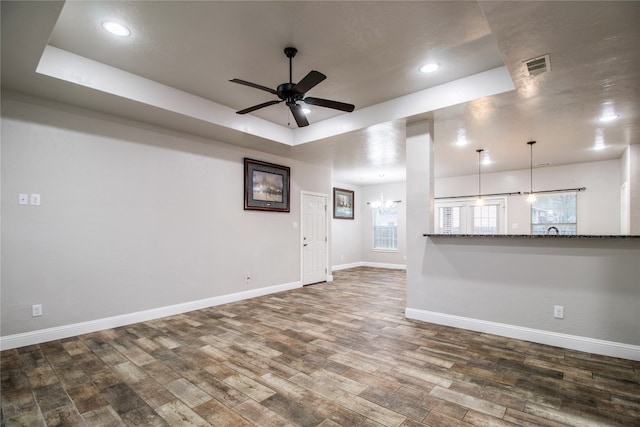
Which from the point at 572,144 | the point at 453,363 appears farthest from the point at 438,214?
the point at 453,363

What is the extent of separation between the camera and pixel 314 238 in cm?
673

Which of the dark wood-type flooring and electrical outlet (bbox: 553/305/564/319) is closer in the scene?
the dark wood-type flooring

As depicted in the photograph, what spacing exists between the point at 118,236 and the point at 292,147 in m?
2.96

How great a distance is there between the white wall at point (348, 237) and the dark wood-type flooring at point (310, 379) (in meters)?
Result: 5.10

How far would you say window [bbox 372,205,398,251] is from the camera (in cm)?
927

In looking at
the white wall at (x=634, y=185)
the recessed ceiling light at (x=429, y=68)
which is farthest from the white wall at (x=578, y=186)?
the recessed ceiling light at (x=429, y=68)

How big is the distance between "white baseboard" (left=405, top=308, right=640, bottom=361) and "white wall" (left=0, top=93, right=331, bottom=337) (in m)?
3.04

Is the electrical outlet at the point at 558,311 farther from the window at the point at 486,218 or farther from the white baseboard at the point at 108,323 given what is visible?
the window at the point at 486,218

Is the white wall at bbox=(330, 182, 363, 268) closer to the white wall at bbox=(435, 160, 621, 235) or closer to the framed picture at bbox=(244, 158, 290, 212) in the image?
the framed picture at bbox=(244, 158, 290, 212)

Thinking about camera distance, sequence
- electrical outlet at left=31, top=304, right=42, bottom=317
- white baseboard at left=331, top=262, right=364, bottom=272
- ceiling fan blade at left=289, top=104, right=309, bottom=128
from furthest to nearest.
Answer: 1. white baseboard at left=331, top=262, right=364, bottom=272
2. electrical outlet at left=31, top=304, right=42, bottom=317
3. ceiling fan blade at left=289, top=104, right=309, bottom=128

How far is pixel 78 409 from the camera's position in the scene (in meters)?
2.03

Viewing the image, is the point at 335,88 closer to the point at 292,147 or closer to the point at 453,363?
the point at 292,147

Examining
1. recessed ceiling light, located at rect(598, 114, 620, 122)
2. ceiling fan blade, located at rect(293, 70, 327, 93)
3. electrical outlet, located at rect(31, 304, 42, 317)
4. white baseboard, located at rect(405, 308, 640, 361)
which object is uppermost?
recessed ceiling light, located at rect(598, 114, 620, 122)

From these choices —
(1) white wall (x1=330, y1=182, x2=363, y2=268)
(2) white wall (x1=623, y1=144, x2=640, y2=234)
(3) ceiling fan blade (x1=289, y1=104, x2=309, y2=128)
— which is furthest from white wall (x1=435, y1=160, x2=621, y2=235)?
(3) ceiling fan blade (x1=289, y1=104, x2=309, y2=128)
